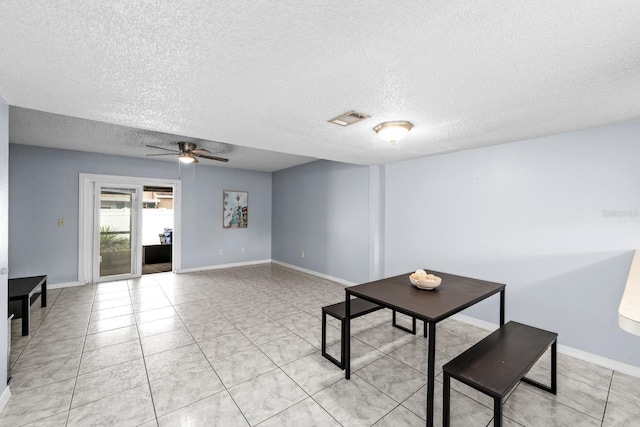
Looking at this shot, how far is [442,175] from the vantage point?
3639mm

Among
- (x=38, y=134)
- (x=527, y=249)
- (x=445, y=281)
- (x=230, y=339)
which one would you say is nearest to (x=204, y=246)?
(x=38, y=134)

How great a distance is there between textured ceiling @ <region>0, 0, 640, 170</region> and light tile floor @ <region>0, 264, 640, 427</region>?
218 centimetres

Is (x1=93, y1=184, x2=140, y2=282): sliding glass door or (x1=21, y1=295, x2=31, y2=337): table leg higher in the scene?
(x1=93, y1=184, x2=140, y2=282): sliding glass door

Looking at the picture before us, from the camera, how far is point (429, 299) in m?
2.03

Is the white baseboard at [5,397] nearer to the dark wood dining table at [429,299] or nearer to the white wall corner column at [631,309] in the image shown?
the dark wood dining table at [429,299]

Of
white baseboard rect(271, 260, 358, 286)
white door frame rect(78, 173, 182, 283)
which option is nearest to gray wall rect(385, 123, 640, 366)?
white baseboard rect(271, 260, 358, 286)

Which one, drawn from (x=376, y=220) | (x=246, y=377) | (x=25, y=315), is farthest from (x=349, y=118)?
(x=25, y=315)

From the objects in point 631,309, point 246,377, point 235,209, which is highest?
point 235,209

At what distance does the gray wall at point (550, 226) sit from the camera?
2395mm

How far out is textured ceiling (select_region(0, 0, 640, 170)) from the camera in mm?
1084

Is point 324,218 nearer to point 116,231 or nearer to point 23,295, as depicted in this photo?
point 116,231

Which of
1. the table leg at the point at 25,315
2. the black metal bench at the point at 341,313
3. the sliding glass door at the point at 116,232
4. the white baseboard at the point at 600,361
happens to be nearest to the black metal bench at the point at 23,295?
the table leg at the point at 25,315

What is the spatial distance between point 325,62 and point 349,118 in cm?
88

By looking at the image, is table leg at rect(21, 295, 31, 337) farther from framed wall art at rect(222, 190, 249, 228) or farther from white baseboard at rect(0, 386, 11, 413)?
framed wall art at rect(222, 190, 249, 228)
